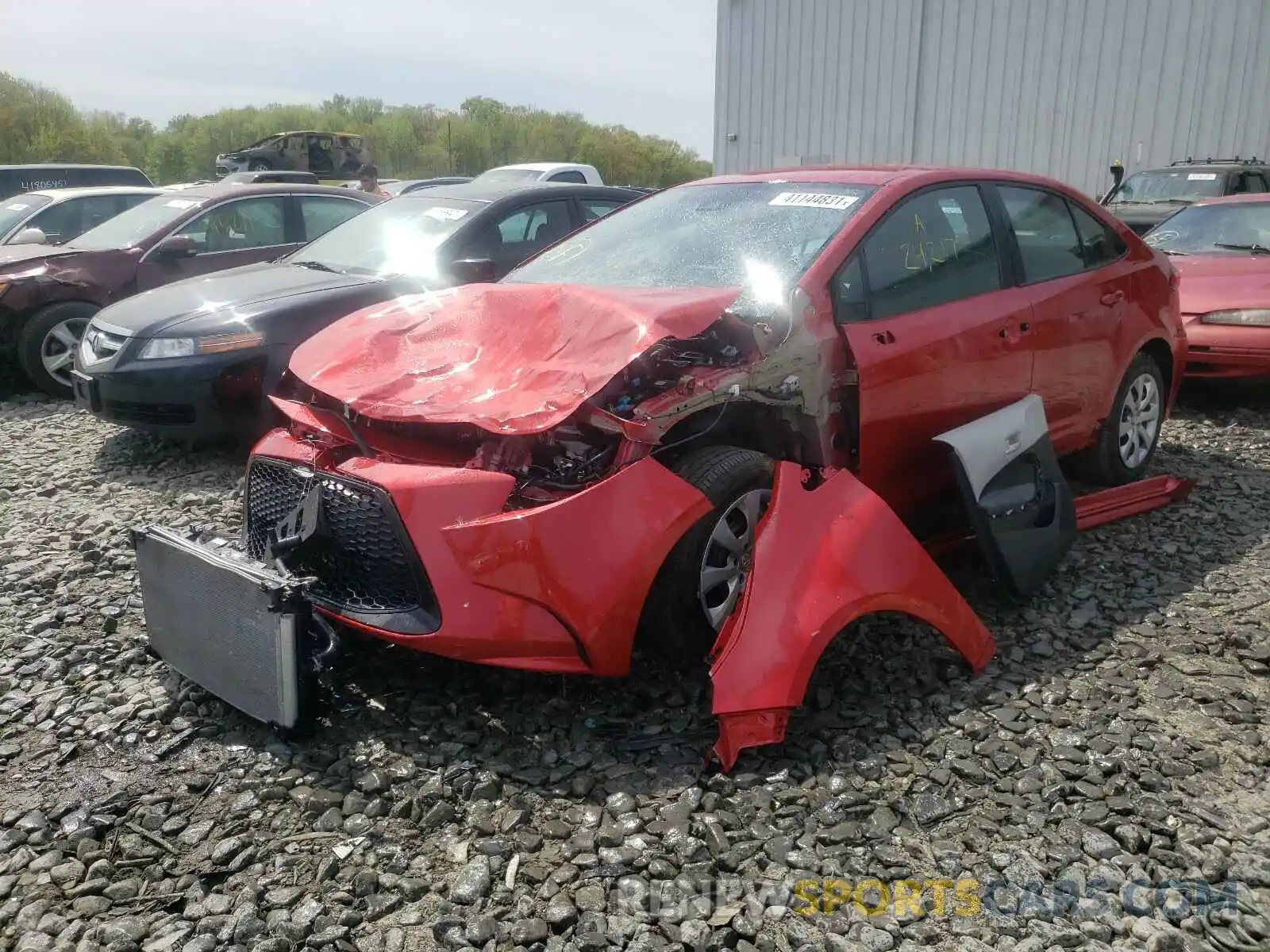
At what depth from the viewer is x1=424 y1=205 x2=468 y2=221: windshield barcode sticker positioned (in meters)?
6.56

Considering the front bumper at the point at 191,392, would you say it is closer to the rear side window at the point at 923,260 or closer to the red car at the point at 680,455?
the red car at the point at 680,455

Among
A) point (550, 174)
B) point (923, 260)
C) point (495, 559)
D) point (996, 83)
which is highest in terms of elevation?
point (996, 83)

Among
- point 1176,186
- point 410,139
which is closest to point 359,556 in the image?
point 1176,186

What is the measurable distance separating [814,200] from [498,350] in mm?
1474

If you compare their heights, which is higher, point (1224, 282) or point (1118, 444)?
point (1224, 282)

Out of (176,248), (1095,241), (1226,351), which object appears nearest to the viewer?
(1095,241)

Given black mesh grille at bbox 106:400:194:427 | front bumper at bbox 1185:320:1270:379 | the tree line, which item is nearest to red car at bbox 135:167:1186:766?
black mesh grille at bbox 106:400:194:427

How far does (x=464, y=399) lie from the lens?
3.09 metres

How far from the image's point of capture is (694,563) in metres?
3.08

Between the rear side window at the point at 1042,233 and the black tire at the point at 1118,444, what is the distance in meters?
0.75

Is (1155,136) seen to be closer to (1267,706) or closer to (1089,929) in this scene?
(1267,706)

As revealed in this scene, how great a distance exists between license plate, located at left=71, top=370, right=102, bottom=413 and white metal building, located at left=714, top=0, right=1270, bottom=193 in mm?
16127

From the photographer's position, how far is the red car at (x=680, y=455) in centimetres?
282

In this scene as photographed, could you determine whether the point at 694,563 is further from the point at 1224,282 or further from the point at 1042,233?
the point at 1224,282
